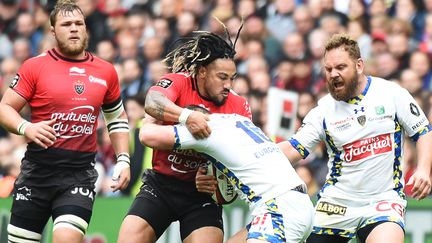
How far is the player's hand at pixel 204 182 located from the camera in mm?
8250

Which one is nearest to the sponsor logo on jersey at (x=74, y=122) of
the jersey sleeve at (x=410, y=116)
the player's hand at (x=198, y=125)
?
the player's hand at (x=198, y=125)

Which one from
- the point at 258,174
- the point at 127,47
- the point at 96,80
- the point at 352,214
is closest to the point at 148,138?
the point at 258,174

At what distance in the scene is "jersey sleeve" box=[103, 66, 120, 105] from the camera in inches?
348

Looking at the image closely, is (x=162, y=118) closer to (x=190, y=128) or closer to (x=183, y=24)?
(x=190, y=128)

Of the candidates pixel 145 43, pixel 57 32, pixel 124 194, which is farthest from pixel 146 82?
pixel 57 32

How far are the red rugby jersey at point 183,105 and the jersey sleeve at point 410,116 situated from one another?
1177 millimetres

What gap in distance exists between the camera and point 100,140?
13203 millimetres

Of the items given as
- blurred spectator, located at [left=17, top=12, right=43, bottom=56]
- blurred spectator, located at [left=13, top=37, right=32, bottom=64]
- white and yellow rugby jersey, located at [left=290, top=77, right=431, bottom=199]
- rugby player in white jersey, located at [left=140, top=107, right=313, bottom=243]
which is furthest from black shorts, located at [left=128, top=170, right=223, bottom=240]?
blurred spectator, located at [left=17, top=12, right=43, bottom=56]

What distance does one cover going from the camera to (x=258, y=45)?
13.7m

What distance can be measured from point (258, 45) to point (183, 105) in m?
5.47

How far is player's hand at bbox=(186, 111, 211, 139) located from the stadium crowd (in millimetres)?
4015

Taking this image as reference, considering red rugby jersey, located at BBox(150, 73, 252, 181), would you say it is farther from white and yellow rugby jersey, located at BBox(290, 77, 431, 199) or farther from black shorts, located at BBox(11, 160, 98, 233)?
white and yellow rugby jersey, located at BBox(290, 77, 431, 199)

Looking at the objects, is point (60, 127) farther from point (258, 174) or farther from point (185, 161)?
point (258, 174)

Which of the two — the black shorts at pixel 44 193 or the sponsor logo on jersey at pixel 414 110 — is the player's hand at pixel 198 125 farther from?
the sponsor logo on jersey at pixel 414 110
